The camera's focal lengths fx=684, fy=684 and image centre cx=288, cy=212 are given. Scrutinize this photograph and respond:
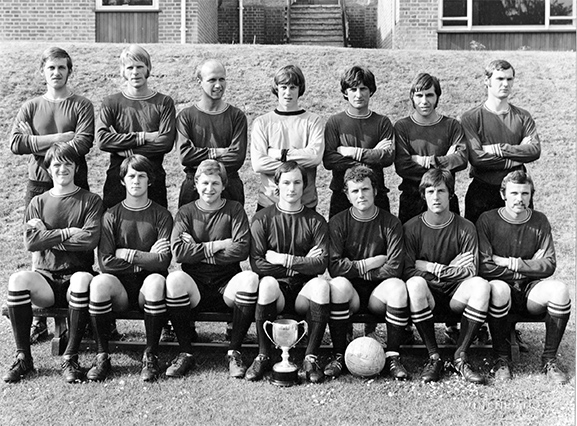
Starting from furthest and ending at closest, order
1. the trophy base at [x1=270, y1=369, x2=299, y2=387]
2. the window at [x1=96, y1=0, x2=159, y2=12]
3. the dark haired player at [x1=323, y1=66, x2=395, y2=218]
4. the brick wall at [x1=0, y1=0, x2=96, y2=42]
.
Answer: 1. the window at [x1=96, y1=0, x2=159, y2=12]
2. the brick wall at [x1=0, y1=0, x2=96, y2=42]
3. the dark haired player at [x1=323, y1=66, x2=395, y2=218]
4. the trophy base at [x1=270, y1=369, x2=299, y2=387]

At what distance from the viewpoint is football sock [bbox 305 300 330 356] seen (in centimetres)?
Answer: 495

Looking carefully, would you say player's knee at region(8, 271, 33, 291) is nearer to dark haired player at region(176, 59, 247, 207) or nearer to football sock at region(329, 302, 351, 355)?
dark haired player at region(176, 59, 247, 207)

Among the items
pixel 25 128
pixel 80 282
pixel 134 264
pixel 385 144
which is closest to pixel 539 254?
pixel 385 144

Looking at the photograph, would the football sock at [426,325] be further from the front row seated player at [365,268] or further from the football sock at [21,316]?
the football sock at [21,316]

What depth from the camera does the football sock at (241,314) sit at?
4996 mm

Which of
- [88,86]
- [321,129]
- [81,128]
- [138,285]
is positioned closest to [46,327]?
[138,285]

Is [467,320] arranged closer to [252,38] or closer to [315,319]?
[315,319]

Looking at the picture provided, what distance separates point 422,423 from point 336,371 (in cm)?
81

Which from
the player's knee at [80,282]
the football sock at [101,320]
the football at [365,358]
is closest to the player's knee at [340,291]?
the football at [365,358]

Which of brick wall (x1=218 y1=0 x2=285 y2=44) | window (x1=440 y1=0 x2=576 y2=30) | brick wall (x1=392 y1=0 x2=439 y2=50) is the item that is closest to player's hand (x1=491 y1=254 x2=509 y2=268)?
brick wall (x1=392 y1=0 x2=439 y2=50)

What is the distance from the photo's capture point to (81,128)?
5605 mm

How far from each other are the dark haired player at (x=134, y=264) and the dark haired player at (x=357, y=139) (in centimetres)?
144

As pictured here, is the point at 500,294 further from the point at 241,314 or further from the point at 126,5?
the point at 126,5

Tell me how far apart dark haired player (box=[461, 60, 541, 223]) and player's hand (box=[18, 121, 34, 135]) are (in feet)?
11.7
